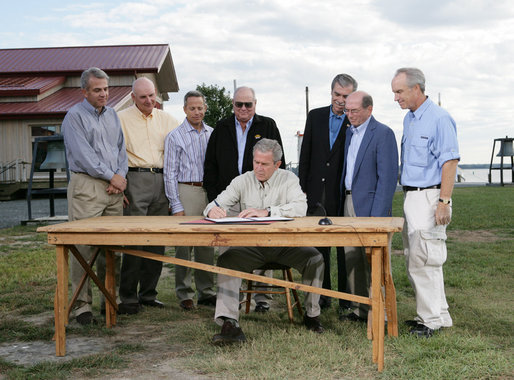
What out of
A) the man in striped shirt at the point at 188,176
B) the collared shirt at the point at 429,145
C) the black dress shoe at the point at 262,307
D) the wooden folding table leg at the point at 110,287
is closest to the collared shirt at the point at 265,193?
the man in striped shirt at the point at 188,176

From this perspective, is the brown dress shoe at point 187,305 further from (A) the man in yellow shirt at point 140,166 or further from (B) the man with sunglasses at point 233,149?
(B) the man with sunglasses at point 233,149

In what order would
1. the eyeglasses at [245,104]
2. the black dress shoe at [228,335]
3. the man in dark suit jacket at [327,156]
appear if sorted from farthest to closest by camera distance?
the eyeglasses at [245,104] < the man in dark suit jacket at [327,156] < the black dress shoe at [228,335]

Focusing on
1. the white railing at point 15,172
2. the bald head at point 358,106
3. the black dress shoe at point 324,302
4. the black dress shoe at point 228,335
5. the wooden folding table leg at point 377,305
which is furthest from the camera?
the white railing at point 15,172

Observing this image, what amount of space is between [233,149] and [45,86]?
67.7 feet

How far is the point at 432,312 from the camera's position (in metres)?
4.68

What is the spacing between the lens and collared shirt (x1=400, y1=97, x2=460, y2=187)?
4629 millimetres

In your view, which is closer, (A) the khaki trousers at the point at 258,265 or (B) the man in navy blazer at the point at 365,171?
(A) the khaki trousers at the point at 258,265

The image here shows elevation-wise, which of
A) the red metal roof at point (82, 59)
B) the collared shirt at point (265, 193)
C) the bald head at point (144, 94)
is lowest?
the collared shirt at point (265, 193)

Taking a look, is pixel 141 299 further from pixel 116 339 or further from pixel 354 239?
pixel 354 239

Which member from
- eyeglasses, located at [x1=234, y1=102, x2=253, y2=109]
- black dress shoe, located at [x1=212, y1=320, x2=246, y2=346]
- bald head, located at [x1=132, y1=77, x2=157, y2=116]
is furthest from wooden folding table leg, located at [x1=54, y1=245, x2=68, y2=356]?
eyeglasses, located at [x1=234, y1=102, x2=253, y2=109]

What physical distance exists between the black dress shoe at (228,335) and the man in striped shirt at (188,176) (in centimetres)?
135

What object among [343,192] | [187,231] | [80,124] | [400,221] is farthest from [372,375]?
[80,124]

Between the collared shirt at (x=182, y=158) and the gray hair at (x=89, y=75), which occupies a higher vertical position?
the gray hair at (x=89, y=75)

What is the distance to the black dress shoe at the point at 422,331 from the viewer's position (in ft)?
15.2
